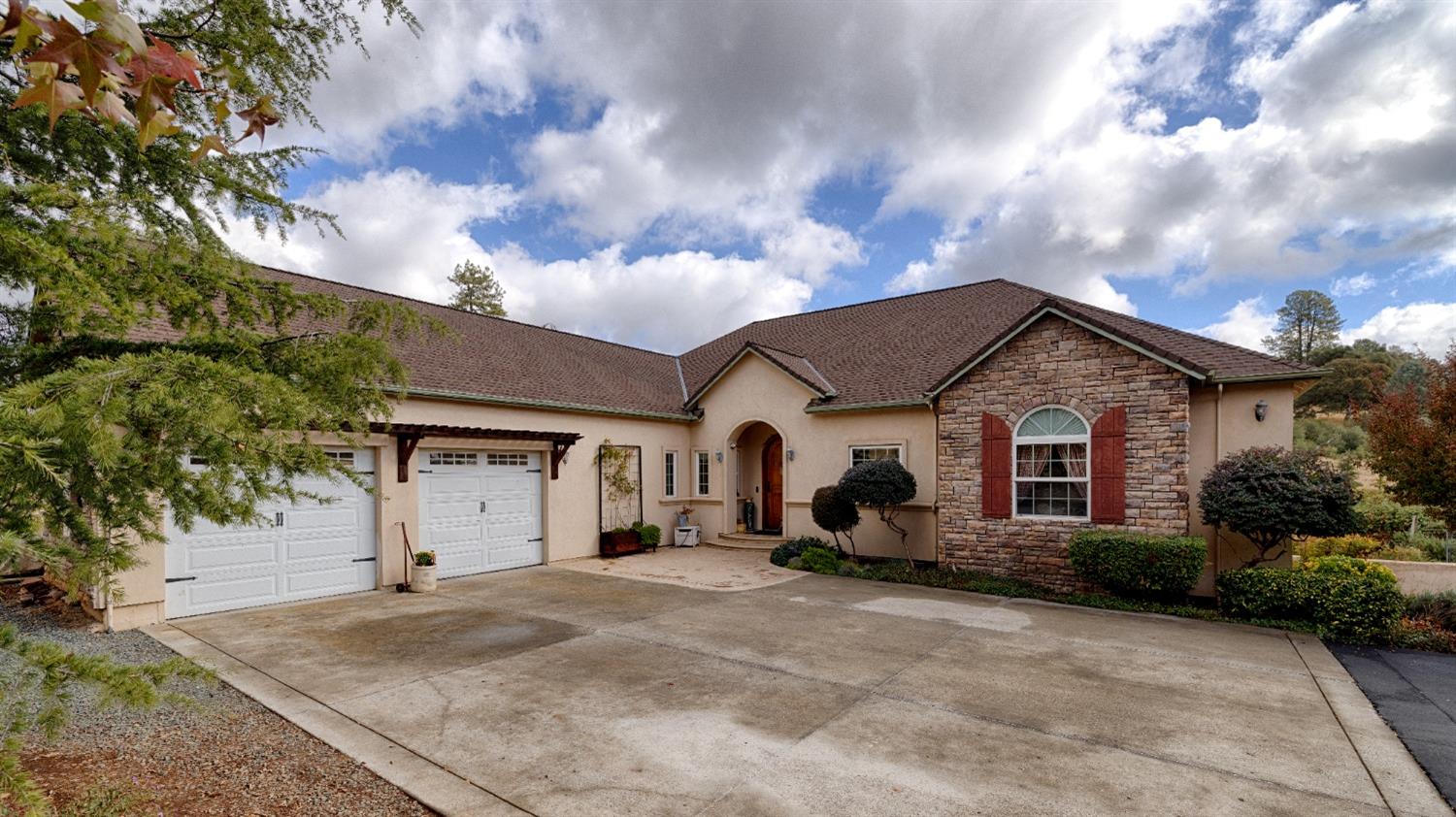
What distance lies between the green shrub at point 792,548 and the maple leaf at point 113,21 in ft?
41.8

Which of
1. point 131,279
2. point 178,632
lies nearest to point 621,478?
point 178,632

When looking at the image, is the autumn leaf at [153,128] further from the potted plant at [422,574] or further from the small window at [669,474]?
the small window at [669,474]


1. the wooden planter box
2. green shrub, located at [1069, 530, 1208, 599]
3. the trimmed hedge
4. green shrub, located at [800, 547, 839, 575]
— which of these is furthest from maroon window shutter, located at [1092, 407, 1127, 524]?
the wooden planter box

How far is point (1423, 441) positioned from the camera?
10.8m

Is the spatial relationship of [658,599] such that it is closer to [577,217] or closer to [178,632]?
[178,632]

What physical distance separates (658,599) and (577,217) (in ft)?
45.4

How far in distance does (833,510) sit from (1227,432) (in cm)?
680

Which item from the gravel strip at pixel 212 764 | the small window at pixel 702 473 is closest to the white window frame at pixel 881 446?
the small window at pixel 702 473

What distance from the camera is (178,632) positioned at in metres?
7.99

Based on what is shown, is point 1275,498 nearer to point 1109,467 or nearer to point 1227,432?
point 1227,432

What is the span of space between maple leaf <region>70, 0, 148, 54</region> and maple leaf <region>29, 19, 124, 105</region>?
45 millimetres

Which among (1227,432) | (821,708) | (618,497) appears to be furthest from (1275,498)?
(618,497)

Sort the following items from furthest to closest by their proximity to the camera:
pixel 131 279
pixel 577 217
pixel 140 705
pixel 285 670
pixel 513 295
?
1. pixel 513 295
2. pixel 577 217
3. pixel 285 670
4. pixel 131 279
5. pixel 140 705

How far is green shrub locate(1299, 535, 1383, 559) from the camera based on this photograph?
11.7m
